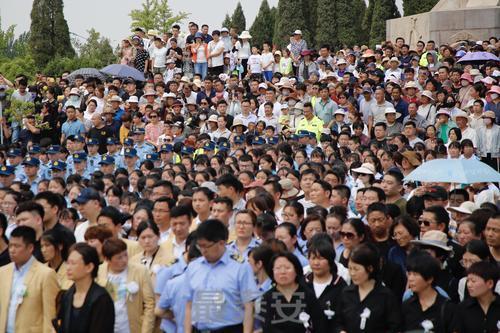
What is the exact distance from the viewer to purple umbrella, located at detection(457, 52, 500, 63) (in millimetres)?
21859

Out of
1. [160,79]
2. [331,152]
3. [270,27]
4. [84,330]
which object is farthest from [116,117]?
[270,27]

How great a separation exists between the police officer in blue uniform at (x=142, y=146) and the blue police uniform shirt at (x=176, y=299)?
358 inches

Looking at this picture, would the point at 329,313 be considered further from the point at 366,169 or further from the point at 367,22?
the point at 367,22

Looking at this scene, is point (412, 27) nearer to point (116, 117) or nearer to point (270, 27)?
point (116, 117)

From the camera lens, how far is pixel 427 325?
7293mm

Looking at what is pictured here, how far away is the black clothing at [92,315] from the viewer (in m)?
7.43

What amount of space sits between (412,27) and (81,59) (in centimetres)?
1054

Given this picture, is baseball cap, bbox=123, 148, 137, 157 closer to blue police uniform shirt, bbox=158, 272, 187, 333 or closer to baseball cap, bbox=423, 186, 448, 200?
→ baseball cap, bbox=423, 186, 448, 200

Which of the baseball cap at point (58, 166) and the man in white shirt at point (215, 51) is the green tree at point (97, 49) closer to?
the man in white shirt at point (215, 51)

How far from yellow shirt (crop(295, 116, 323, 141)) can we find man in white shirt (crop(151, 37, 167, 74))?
7913 millimetres

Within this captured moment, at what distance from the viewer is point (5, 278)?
810 cm

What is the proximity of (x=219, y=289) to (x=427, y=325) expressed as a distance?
152cm

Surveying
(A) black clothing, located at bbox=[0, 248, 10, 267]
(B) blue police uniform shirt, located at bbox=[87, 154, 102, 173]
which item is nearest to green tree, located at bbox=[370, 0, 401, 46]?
(B) blue police uniform shirt, located at bbox=[87, 154, 102, 173]

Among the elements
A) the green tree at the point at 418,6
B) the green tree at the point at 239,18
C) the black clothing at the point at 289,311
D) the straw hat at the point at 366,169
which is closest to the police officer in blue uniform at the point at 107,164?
the straw hat at the point at 366,169
